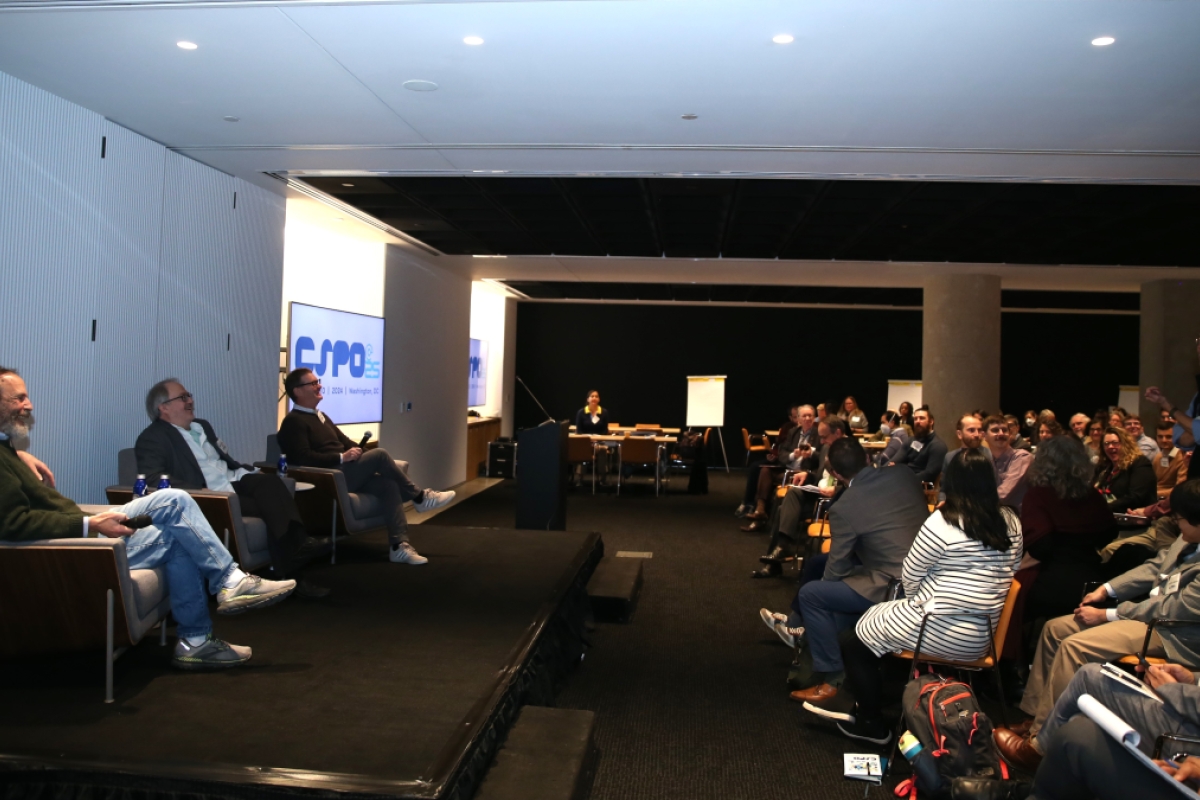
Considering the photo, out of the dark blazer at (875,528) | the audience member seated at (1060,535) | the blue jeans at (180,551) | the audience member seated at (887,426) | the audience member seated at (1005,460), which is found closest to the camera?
the blue jeans at (180,551)

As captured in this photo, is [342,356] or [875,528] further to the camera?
[342,356]

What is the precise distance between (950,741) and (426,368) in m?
8.15

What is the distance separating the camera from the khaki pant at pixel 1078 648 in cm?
305

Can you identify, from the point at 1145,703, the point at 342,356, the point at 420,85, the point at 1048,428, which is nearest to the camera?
the point at 1145,703

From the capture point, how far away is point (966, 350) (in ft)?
33.5

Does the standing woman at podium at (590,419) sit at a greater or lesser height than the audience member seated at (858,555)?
greater

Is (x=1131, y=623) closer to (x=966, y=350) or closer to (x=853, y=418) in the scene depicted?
(x=966, y=350)

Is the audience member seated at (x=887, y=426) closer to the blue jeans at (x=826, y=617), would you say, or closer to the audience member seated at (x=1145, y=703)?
the blue jeans at (x=826, y=617)

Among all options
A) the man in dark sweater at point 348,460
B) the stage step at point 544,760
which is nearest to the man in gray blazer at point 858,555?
the stage step at point 544,760

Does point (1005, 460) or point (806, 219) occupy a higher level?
point (806, 219)

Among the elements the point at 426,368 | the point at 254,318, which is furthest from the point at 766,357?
the point at 254,318

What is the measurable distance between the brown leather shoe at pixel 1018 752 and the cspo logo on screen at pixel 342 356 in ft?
19.1

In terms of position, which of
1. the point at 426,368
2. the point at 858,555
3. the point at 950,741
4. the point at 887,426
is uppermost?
the point at 426,368

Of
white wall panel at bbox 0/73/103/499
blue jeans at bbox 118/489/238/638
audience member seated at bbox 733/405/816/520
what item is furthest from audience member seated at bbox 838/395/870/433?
blue jeans at bbox 118/489/238/638
